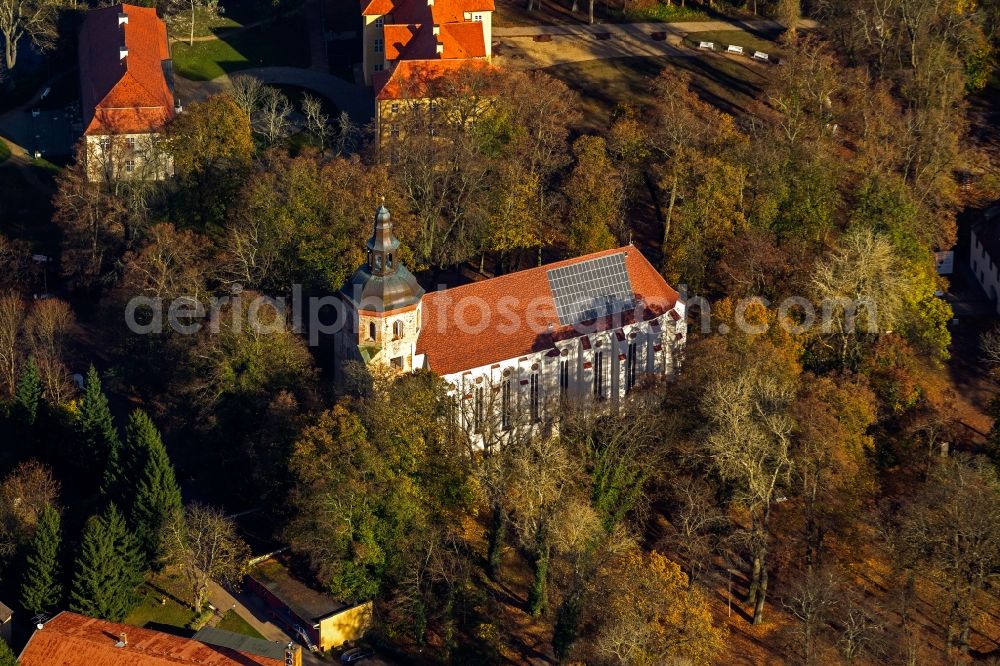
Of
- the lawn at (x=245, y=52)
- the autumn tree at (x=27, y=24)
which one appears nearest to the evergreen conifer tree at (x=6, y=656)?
the lawn at (x=245, y=52)

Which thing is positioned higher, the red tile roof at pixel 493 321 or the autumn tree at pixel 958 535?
the red tile roof at pixel 493 321

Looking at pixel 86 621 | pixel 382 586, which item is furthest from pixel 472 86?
pixel 86 621

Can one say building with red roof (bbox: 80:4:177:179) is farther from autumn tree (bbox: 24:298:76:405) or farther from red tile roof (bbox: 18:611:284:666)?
red tile roof (bbox: 18:611:284:666)

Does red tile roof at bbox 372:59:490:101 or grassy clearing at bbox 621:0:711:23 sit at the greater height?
grassy clearing at bbox 621:0:711:23

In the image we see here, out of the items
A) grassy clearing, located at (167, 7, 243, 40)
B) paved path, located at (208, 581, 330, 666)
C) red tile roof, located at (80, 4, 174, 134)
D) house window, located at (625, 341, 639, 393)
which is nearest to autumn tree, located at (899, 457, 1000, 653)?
house window, located at (625, 341, 639, 393)

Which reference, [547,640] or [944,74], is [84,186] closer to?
[547,640]

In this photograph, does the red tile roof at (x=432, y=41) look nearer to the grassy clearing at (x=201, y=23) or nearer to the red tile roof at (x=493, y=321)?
the grassy clearing at (x=201, y=23)
